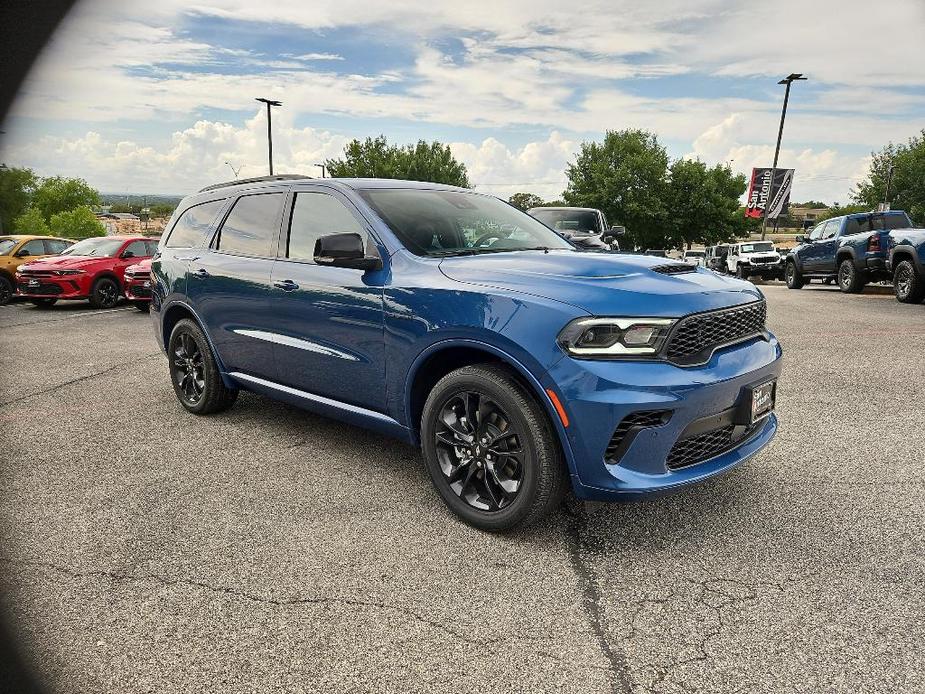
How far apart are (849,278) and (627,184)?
131ft

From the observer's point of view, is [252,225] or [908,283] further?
[908,283]

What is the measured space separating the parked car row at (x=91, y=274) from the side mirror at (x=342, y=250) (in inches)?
434

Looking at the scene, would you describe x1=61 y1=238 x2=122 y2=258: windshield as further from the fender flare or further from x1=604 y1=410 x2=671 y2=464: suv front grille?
x1=604 y1=410 x2=671 y2=464: suv front grille

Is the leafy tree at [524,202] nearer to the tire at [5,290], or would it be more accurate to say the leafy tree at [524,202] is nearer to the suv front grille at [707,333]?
the suv front grille at [707,333]

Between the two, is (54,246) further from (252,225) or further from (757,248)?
(757,248)

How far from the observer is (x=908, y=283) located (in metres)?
12.9

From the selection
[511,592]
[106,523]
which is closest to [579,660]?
[511,592]

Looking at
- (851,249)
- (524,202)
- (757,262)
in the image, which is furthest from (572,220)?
(524,202)

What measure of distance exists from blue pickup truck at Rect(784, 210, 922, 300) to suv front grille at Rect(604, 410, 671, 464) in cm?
1265

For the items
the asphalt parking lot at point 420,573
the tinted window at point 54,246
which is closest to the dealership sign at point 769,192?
the tinted window at point 54,246

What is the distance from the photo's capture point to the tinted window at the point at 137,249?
14.8m

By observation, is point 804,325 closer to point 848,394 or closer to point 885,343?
point 885,343

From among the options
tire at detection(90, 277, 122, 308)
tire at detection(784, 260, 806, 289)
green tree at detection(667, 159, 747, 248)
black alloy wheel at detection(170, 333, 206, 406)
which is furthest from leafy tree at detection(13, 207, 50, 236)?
green tree at detection(667, 159, 747, 248)

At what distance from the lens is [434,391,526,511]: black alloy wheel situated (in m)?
3.05
